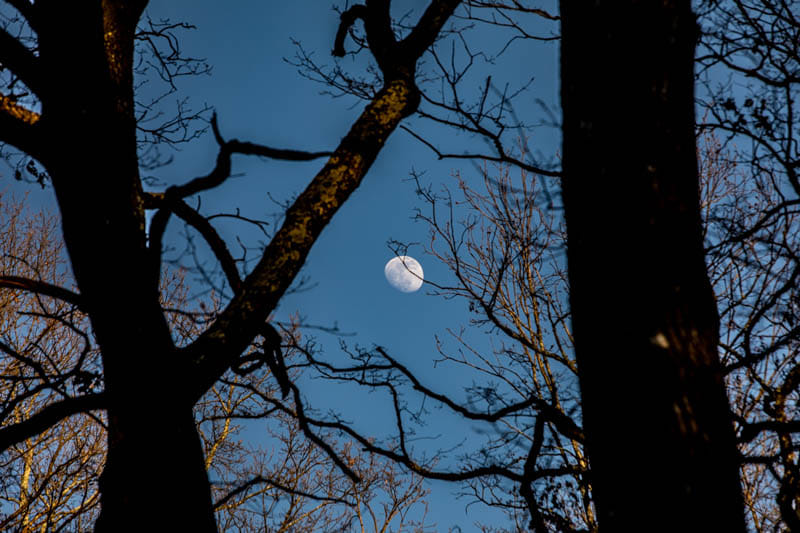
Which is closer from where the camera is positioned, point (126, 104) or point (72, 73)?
point (72, 73)

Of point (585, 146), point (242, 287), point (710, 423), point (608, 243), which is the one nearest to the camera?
point (710, 423)

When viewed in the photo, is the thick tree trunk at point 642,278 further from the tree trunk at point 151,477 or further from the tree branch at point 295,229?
the tree trunk at point 151,477

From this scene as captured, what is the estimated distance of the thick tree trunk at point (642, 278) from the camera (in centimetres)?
119

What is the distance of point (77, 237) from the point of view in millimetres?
1879

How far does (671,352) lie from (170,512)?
62.4 inches

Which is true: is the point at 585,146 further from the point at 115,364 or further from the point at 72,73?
the point at 72,73

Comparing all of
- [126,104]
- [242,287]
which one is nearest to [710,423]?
[242,287]

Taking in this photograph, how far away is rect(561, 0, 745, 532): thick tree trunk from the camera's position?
1187 mm

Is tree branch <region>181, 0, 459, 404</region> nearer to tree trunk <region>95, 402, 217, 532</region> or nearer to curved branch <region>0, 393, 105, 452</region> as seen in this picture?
tree trunk <region>95, 402, 217, 532</region>

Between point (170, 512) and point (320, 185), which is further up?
point (320, 185)

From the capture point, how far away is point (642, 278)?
1.32 meters

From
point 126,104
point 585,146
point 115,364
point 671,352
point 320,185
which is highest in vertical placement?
point 126,104

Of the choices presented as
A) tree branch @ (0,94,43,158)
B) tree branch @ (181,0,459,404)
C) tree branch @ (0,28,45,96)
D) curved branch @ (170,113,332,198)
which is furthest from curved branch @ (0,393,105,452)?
tree branch @ (0,28,45,96)

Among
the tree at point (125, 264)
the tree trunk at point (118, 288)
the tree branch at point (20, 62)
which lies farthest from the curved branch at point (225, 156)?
the tree branch at point (20, 62)
